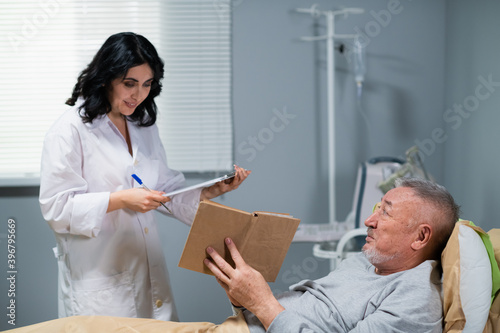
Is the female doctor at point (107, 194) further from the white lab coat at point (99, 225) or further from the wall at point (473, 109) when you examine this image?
the wall at point (473, 109)

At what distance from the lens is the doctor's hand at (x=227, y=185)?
1.71m

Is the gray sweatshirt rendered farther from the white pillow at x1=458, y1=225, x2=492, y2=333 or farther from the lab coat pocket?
Result: the lab coat pocket

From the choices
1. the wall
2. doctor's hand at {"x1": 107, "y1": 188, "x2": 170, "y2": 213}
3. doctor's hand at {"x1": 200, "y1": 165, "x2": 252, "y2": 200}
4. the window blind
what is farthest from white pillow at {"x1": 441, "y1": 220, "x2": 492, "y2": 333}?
the window blind

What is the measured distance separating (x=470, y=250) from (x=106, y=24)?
2299 mm

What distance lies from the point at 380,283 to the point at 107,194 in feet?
2.78

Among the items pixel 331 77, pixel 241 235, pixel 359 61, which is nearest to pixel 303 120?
pixel 331 77

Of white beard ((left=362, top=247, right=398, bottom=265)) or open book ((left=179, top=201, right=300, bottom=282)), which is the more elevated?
open book ((left=179, top=201, right=300, bottom=282))

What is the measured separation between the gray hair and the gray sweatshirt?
9 cm

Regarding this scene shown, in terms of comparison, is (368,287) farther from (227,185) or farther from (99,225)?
(99,225)

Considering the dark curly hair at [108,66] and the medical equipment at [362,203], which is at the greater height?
the dark curly hair at [108,66]

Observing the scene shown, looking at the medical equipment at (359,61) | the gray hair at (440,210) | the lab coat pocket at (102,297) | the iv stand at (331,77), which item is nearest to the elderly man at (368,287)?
the gray hair at (440,210)

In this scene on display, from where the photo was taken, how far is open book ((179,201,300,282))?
52.6 inches

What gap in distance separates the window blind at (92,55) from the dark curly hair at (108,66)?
1.18 metres

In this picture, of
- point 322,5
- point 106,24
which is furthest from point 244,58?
point 106,24
